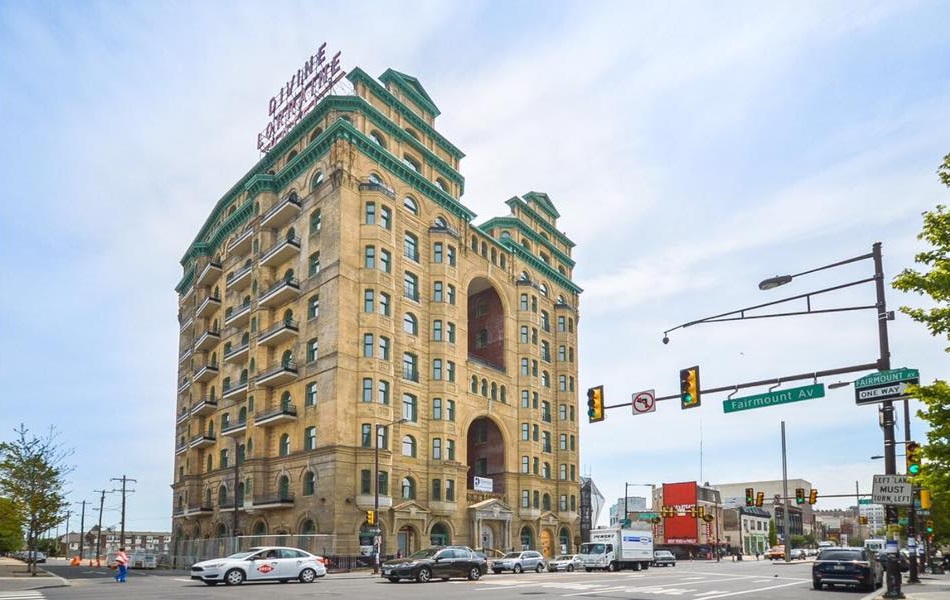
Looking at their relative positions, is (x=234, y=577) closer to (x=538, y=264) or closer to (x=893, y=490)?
(x=893, y=490)

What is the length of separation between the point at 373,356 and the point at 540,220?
33395 mm

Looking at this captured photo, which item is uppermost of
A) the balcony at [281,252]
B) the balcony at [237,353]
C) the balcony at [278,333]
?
the balcony at [281,252]

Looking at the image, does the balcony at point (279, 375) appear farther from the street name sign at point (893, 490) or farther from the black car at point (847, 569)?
the street name sign at point (893, 490)

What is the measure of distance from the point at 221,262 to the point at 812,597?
59.9 meters

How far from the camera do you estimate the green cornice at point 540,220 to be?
76.1m

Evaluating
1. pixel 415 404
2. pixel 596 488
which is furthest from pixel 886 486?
pixel 596 488

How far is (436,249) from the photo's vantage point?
2394 inches

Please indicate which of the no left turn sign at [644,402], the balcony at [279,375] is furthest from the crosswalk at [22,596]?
the balcony at [279,375]

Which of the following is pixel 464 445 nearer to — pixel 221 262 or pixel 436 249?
pixel 436 249

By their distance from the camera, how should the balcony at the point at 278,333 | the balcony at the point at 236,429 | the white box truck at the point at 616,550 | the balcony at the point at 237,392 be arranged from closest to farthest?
the white box truck at the point at 616,550 → the balcony at the point at 278,333 → the balcony at the point at 236,429 → the balcony at the point at 237,392

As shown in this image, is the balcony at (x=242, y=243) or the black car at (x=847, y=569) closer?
the black car at (x=847, y=569)

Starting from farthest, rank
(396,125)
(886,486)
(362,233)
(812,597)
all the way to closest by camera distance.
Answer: (396,125) → (362,233) → (812,597) → (886,486)

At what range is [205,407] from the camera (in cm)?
6838

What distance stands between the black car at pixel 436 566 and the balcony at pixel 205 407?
3890 centimetres
